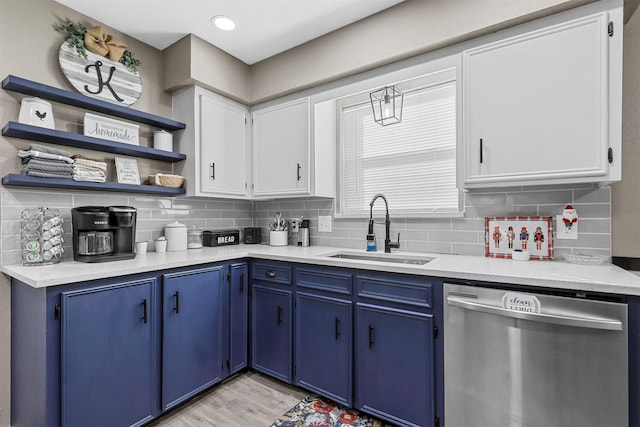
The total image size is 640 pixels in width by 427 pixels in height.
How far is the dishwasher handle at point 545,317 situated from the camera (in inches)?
49.9

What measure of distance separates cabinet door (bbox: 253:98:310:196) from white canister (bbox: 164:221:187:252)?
2.41ft

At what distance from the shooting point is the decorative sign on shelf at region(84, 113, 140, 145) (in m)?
2.16

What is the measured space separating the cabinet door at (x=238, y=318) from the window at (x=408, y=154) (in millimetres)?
1047

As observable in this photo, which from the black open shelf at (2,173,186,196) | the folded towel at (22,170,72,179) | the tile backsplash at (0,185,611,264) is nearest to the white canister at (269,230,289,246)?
the tile backsplash at (0,185,611,264)

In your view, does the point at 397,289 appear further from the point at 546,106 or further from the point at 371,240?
the point at 546,106

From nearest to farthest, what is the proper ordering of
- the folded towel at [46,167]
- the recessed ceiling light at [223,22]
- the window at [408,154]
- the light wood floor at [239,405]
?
the folded towel at [46,167] → the light wood floor at [239,405] → the recessed ceiling light at [223,22] → the window at [408,154]

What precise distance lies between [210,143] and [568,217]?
259 centimetres

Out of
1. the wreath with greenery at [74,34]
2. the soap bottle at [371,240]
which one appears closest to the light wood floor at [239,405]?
the soap bottle at [371,240]

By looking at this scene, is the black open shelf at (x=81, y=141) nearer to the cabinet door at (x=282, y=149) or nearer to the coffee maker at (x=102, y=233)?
the coffee maker at (x=102, y=233)

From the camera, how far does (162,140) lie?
2.55 metres

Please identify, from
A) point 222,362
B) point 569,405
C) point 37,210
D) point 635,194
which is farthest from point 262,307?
point 635,194

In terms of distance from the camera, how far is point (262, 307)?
2.38m

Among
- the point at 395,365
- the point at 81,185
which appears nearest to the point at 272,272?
the point at 395,365

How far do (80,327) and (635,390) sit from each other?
7.99ft
